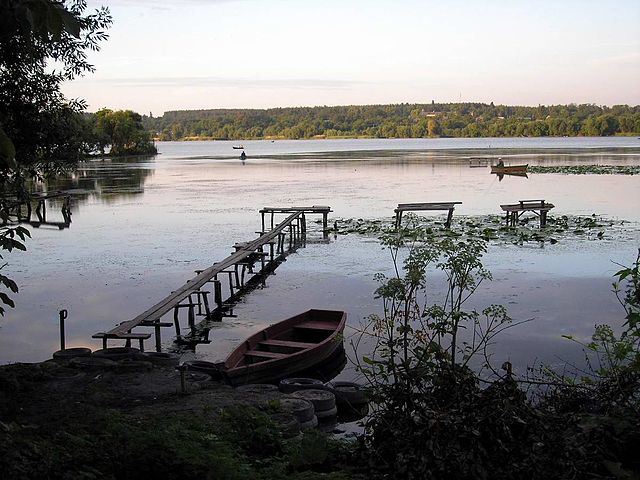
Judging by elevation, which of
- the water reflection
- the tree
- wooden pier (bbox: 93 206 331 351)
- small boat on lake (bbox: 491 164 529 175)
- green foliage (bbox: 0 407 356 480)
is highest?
the tree

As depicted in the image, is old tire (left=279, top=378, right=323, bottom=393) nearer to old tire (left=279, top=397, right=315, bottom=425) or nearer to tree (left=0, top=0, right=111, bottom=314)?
old tire (left=279, top=397, right=315, bottom=425)

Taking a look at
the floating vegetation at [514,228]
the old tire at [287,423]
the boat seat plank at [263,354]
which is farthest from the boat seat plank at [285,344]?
the floating vegetation at [514,228]

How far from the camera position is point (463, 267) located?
7887mm

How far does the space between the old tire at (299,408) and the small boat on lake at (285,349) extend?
124cm

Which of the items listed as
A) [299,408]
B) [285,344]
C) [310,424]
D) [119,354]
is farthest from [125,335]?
[310,424]

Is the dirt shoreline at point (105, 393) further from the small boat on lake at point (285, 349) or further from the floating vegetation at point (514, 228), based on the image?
the floating vegetation at point (514, 228)

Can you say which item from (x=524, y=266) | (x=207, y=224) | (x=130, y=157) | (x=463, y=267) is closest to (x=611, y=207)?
(x=524, y=266)

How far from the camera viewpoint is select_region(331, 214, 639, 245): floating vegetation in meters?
26.5

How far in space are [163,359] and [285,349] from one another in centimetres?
219

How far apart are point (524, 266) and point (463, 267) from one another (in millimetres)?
14105

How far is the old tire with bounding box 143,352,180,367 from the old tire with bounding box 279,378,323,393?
7.82ft

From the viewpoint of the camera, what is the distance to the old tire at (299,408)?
9.36 meters

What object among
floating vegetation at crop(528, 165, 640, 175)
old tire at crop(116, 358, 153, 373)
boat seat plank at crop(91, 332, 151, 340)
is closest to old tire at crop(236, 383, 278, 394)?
old tire at crop(116, 358, 153, 373)

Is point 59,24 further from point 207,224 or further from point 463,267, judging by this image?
point 207,224
